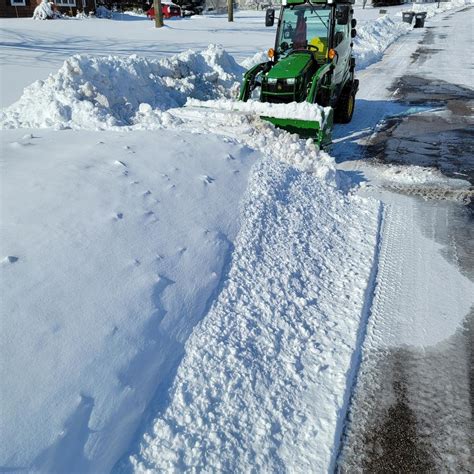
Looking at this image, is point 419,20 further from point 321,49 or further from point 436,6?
point 321,49

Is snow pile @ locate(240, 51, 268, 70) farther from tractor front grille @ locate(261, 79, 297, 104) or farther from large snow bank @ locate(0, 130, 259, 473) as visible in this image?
large snow bank @ locate(0, 130, 259, 473)

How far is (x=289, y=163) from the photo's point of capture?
20.5 ft

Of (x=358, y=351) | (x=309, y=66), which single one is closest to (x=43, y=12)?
(x=309, y=66)

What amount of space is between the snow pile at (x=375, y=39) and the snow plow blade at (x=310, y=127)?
36.7 feet

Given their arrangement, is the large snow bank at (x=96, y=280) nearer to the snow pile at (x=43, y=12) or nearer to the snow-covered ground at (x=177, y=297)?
the snow-covered ground at (x=177, y=297)

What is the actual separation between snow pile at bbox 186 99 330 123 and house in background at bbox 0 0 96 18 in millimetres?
24038

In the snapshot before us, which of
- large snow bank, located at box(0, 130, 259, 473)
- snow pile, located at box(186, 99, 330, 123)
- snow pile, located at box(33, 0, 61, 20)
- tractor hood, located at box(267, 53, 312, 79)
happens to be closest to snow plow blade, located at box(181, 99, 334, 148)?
snow pile, located at box(186, 99, 330, 123)

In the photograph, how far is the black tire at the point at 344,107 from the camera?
30.7 feet

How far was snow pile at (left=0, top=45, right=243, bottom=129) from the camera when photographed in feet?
24.4

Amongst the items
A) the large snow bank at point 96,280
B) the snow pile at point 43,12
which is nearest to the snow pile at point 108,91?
the large snow bank at point 96,280

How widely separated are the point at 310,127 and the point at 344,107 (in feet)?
9.12

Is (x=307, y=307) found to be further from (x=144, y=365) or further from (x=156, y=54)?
(x=156, y=54)

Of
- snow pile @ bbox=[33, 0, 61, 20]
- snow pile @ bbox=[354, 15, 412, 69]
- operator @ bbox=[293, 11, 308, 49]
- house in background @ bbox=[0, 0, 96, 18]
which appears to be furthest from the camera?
house in background @ bbox=[0, 0, 96, 18]

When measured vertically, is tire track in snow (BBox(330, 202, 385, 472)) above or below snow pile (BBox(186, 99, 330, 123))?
below
